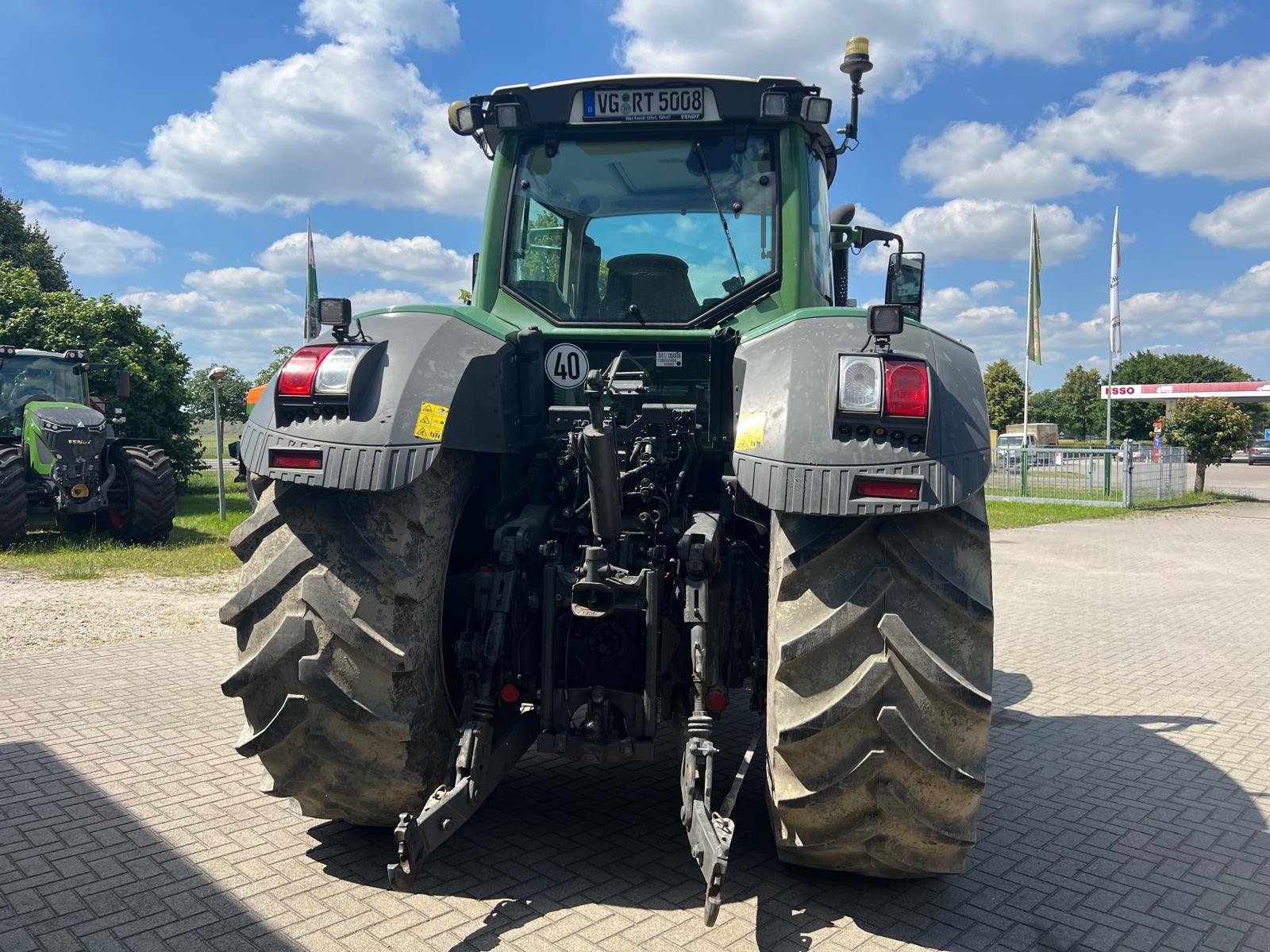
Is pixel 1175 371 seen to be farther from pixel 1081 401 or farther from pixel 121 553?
pixel 121 553

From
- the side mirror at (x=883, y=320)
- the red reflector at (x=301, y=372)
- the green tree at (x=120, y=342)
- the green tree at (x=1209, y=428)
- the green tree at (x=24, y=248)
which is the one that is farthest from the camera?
the green tree at (x=24, y=248)

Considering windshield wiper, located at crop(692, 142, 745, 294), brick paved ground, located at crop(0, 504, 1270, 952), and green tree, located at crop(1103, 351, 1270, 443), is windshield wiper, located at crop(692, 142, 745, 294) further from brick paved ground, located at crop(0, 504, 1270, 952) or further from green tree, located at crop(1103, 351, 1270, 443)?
green tree, located at crop(1103, 351, 1270, 443)

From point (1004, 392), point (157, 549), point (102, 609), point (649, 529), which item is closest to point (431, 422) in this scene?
point (649, 529)

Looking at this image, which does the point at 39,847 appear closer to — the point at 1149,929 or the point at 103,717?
the point at 103,717

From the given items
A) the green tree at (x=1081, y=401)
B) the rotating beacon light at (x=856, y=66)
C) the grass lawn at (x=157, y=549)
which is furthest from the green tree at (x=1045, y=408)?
the rotating beacon light at (x=856, y=66)

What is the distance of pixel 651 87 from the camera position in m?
4.14

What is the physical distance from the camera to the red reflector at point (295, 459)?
10.1 feet

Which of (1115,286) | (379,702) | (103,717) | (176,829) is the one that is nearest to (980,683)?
(379,702)

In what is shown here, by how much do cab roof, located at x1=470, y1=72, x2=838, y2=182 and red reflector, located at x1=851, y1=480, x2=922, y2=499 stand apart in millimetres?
1979

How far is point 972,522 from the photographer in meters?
2.98

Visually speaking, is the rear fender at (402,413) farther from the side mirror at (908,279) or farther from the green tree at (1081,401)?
the green tree at (1081,401)

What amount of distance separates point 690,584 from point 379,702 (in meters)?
1.09

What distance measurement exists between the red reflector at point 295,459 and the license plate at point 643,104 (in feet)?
6.71

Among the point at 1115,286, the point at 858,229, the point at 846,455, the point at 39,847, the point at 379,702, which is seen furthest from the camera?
the point at 1115,286
